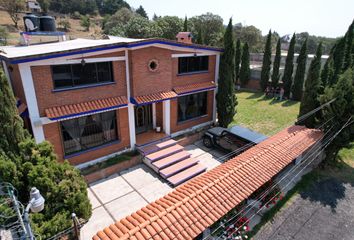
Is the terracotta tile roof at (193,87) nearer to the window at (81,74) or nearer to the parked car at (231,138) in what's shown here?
the parked car at (231,138)

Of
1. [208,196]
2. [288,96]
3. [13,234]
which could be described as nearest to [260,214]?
[208,196]

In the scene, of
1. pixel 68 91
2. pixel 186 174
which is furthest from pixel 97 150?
pixel 186 174

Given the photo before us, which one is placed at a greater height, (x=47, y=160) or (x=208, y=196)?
(x=47, y=160)

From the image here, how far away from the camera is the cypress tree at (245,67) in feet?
103

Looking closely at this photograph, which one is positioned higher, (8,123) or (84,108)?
(8,123)

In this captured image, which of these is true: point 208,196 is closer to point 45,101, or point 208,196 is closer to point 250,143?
point 250,143

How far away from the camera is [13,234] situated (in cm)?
612

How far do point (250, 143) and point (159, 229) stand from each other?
8.51m

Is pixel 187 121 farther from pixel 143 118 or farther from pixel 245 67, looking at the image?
pixel 245 67

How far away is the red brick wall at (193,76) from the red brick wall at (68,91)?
3.74 meters

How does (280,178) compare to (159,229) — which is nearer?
(159,229)

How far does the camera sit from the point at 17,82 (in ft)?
34.1

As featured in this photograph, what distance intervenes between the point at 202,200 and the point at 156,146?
6.95 metres

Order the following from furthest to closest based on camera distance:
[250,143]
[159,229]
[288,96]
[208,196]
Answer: [288,96] → [250,143] → [208,196] → [159,229]
